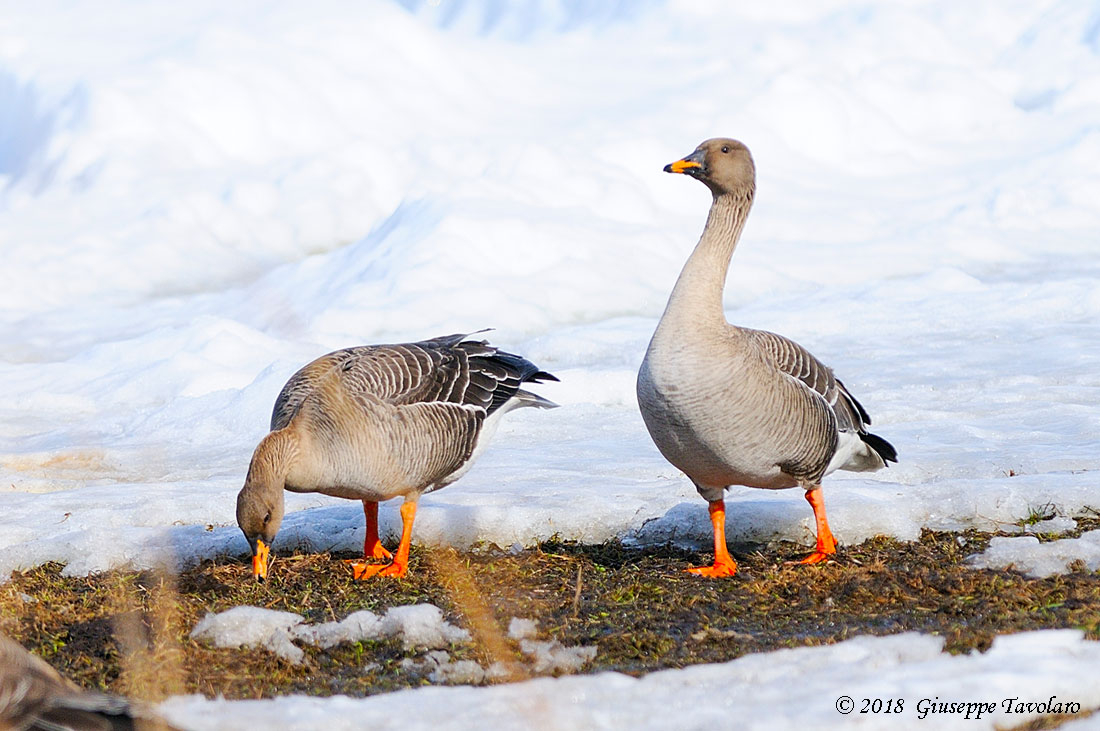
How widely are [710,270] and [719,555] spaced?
1.49m

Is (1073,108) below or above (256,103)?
above

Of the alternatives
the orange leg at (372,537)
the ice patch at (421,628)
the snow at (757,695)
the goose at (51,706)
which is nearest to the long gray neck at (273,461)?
the ice patch at (421,628)

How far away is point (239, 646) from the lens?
494cm

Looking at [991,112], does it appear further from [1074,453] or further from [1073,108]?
[1074,453]

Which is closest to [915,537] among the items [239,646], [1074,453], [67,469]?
[1074,453]

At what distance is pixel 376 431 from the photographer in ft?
19.7

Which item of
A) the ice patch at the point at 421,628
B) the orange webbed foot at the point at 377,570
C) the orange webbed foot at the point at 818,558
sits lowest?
the ice patch at the point at 421,628

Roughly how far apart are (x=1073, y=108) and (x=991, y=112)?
1.51 metres

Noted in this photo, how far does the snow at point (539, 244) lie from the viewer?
707 cm

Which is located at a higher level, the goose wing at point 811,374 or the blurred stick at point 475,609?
the goose wing at point 811,374

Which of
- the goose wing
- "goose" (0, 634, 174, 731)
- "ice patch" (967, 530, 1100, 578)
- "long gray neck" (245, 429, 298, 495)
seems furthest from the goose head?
"goose" (0, 634, 174, 731)

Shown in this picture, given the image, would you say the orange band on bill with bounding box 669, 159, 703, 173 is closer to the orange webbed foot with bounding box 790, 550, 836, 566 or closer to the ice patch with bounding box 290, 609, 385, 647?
the orange webbed foot with bounding box 790, 550, 836, 566

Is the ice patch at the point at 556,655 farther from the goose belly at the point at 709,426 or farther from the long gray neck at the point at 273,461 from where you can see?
the long gray neck at the point at 273,461

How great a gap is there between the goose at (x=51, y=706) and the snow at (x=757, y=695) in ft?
2.35
